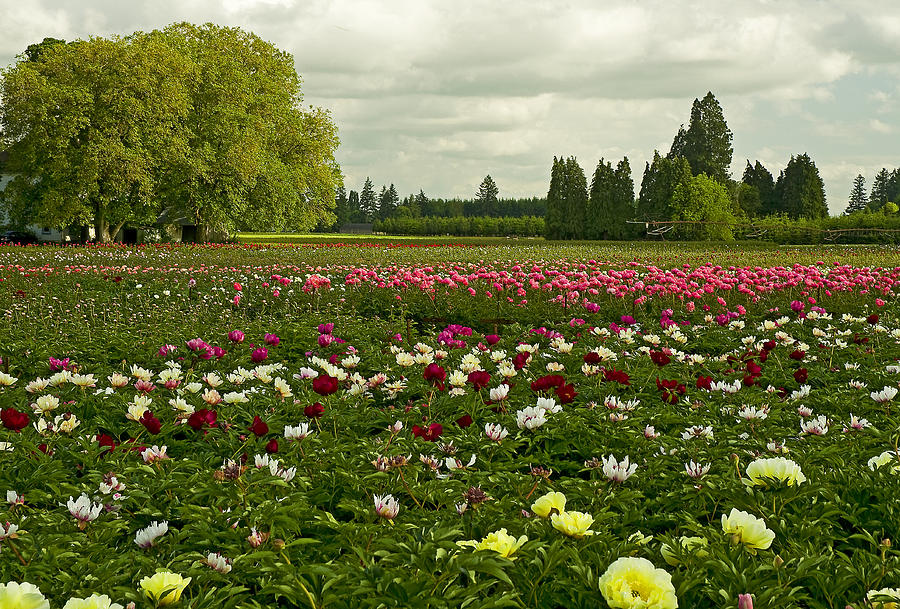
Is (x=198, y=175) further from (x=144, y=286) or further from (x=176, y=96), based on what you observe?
(x=144, y=286)

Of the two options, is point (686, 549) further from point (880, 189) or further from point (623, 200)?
point (880, 189)

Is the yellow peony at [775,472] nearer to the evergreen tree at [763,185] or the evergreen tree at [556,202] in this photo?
the evergreen tree at [556,202]

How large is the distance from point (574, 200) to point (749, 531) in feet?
201

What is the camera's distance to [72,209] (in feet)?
94.6

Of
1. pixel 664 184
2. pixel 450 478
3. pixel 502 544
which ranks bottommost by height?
pixel 450 478

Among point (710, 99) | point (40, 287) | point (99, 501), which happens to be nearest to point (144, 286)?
point (40, 287)

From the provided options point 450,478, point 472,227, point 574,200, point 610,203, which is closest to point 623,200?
point 610,203

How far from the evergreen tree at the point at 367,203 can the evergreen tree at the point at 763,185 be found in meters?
77.9

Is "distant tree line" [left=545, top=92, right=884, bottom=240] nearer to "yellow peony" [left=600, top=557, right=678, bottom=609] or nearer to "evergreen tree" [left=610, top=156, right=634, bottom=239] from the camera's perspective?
"evergreen tree" [left=610, top=156, right=634, bottom=239]

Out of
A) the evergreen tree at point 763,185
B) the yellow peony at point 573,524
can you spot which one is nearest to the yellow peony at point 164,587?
the yellow peony at point 573,524

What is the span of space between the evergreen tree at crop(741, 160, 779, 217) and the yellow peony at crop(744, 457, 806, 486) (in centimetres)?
8340

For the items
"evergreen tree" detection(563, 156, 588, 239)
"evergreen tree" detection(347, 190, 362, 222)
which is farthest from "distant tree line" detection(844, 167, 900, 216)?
"evergreen tree" detection(347, 190, 362, 222)

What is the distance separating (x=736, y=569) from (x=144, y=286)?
12093mm

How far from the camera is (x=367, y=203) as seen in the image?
146 metres
